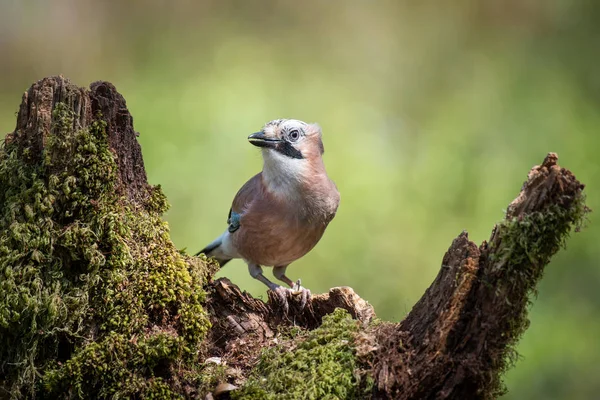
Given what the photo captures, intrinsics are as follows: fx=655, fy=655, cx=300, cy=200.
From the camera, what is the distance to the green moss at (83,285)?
9.20 feet

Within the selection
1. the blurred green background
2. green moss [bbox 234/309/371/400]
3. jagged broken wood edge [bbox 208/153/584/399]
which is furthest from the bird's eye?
jagged broken wood edge [bbox 208/153/584/399]

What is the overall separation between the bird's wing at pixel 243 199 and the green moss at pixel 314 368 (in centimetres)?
167

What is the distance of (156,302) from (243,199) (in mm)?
1740

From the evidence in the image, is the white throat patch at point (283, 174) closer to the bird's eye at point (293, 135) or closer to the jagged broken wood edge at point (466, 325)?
the bird's eye at point (293, 135)

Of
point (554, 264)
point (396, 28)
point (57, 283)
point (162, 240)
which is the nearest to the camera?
point (57, 283)

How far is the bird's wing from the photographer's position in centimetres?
459

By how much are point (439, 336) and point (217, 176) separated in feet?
13.6

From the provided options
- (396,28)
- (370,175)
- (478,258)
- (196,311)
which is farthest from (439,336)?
(396,28)

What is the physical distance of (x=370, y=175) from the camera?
6.54m

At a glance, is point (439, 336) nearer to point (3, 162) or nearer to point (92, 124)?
point (92, 124)

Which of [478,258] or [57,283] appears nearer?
[478,258]

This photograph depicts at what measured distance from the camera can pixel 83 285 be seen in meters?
2.97

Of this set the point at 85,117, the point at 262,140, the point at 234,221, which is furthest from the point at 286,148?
the point at 85,117

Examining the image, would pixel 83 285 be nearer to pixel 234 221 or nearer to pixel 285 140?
pixel 234 221
